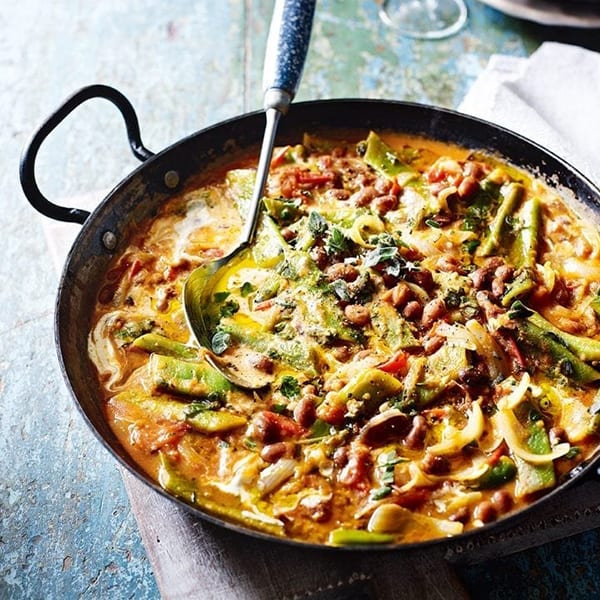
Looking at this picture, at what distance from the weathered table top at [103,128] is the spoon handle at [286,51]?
5.33ft

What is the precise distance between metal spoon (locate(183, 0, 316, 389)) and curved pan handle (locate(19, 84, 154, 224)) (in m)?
0.76

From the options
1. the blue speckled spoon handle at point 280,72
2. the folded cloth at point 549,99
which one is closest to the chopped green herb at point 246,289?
the blue speckled spoon handle at point 280,72

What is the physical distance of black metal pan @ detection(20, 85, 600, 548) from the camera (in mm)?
4094

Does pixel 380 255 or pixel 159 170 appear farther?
pixel 159 170

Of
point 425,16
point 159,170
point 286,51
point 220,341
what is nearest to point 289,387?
point 220,341

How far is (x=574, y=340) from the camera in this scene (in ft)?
13.6

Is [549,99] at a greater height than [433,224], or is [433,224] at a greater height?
[549,99]

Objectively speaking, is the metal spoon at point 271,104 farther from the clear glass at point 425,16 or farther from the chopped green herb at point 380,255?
the clear glass at point 425,16

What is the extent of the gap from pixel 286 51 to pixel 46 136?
152cm

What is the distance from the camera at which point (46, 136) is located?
4449 millimetres

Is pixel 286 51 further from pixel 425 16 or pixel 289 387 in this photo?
pixel 425 16

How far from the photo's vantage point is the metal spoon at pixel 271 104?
4.39 m

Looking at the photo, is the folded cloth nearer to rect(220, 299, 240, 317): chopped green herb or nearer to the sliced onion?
the sliced onion

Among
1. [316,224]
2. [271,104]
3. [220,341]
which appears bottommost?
[220,341]
